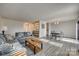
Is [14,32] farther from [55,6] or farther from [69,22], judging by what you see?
[69,22]

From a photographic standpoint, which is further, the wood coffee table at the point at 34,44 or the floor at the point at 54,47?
the wood coffee table at the point at 34,44

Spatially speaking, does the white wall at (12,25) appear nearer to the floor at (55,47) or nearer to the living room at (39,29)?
the living room at (39,29)

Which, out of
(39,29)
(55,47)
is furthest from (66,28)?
(39,29)

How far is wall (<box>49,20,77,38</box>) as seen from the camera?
2191 millimetres

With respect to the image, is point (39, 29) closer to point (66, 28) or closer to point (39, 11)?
point (39, 11)

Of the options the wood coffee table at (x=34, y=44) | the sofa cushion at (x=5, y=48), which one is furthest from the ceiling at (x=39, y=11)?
the sofa cushion at (x=5, y=48)

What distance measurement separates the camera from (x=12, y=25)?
2.25 metres

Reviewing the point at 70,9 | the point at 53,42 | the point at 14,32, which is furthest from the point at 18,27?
the point at 70,9

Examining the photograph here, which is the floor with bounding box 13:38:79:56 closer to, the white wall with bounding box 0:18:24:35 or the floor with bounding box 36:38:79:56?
the floor with bounding box 36:38:79:56

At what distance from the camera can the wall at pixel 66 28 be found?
2.19 metres

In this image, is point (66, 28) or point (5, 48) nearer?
point (5, 48)

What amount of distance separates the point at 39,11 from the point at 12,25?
25.6 inches

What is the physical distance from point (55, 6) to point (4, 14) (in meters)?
1.06

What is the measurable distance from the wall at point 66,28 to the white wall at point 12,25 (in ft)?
2.16
